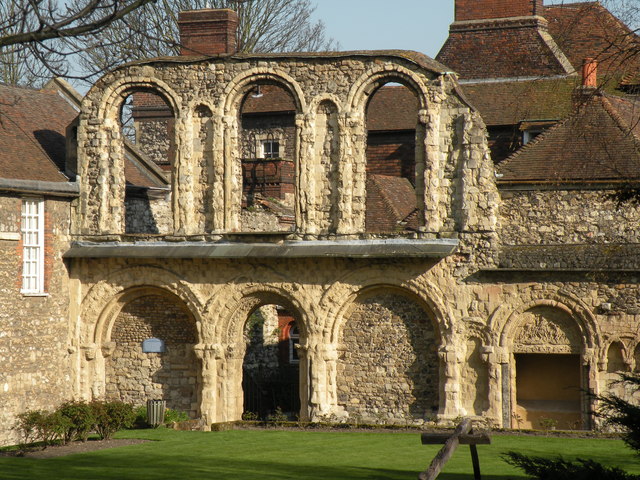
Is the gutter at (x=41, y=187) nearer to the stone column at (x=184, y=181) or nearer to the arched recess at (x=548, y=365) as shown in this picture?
the stone column at (x=184, y=181)

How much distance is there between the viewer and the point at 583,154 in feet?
76.8

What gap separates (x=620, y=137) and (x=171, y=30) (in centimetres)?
1566

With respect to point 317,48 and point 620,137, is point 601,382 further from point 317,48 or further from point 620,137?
point 317,48

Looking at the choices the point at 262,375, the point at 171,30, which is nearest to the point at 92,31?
the point at 262,375

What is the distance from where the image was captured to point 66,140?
2477 cm

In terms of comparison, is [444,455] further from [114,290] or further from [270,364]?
[270,364]

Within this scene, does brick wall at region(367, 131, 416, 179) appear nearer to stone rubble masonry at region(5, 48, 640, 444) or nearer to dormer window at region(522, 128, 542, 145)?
dormer window at region(522, 128, 542, 145)

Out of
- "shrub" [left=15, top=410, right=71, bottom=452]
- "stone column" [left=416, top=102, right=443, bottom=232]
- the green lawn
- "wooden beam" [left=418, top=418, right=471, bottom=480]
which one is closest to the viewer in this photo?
"wooden beam" [left=418, top=418, right=471, bottom=480]

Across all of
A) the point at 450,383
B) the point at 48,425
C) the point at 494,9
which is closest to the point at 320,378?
the point at 450,383

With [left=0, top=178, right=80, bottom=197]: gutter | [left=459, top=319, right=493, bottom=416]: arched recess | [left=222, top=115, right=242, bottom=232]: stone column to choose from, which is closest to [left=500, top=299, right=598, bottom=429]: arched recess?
[left=459, top=319, right=493, bottom=416]: arched recess

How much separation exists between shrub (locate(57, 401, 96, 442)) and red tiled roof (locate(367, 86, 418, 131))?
51.0 ft

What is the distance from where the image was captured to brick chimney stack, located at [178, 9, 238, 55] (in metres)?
28.0

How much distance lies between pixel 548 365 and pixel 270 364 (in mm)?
8562

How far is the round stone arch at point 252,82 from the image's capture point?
77.1 ft
